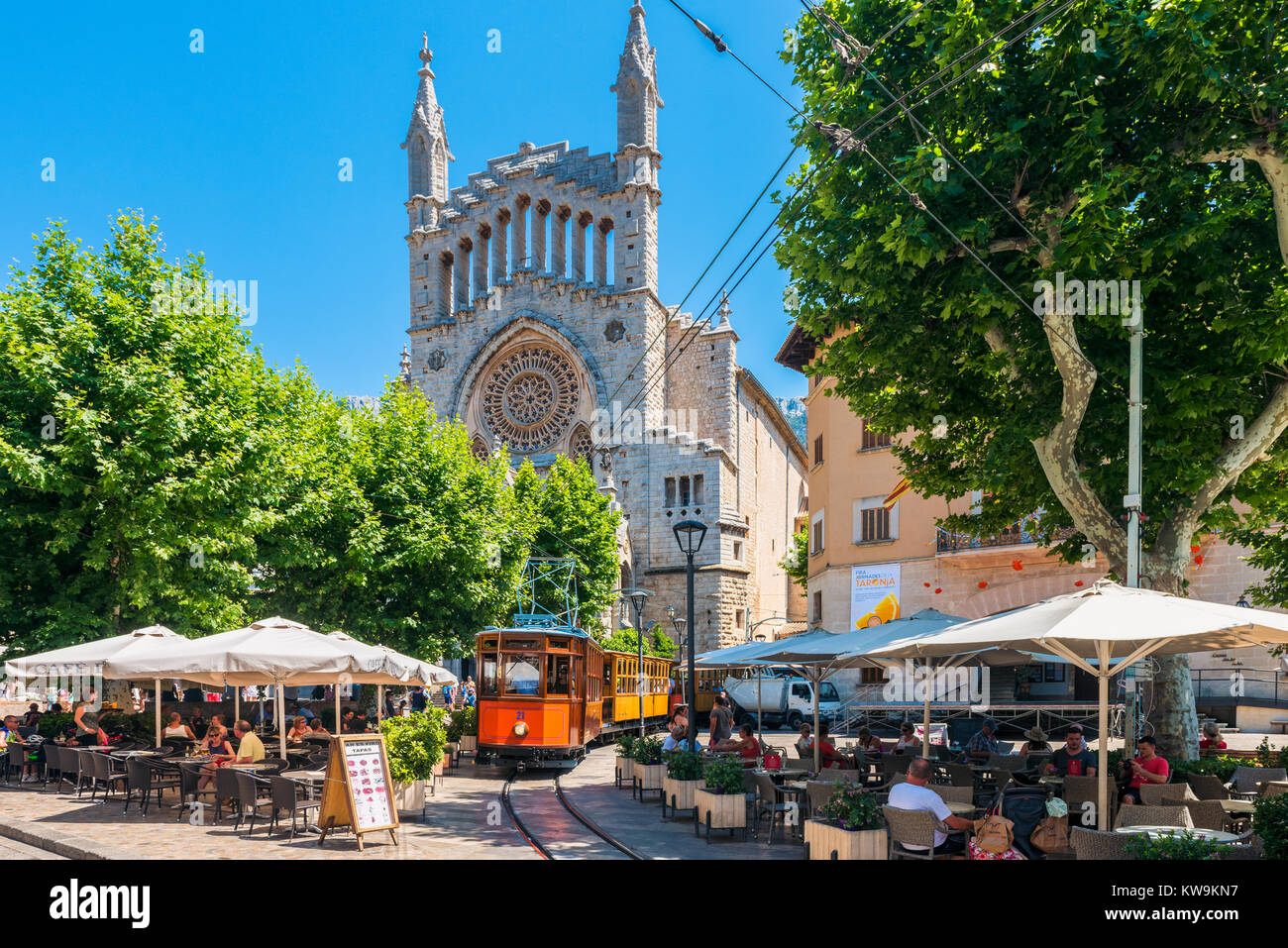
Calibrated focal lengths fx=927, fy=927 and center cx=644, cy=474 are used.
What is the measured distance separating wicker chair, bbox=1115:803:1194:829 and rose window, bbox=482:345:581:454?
137 feet

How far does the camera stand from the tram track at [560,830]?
1001 centimetres

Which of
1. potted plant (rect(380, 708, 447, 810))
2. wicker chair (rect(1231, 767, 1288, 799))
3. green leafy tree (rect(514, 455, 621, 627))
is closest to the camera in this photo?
wicker chair (rect(1231, 767, 1288, 799))

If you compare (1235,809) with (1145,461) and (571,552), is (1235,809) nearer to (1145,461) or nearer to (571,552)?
(1145,461)

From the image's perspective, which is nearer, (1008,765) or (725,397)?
(1008,765)

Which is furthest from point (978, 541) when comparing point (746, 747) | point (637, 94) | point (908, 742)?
point (637, 94)

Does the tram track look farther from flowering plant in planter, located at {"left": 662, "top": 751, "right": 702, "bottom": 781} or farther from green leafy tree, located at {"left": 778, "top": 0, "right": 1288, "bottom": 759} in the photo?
green leafy tree, located at {"left": 778, "top": 0, "right": 1288, "bottom": 759}

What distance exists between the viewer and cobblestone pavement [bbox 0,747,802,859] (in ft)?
31.6

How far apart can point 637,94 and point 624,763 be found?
41.5 meters

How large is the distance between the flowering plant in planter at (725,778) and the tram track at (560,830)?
1.31 m

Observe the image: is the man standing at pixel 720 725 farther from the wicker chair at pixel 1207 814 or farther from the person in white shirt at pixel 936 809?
the wicker chair at pixel 1207 814

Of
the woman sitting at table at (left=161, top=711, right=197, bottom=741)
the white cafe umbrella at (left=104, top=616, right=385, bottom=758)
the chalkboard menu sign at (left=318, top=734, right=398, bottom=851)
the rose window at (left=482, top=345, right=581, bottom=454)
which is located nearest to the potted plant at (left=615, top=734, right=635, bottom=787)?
the white cafe umbrella at (left=104, top=616, right=385, bottom=758)
